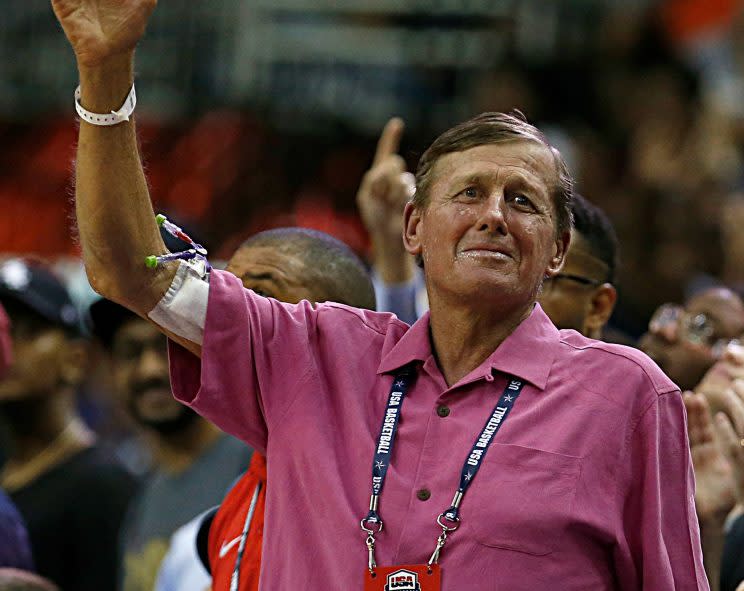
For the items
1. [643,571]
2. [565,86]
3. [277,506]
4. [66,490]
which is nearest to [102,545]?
[66,490]

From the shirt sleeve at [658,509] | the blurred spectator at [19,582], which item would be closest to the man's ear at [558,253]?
the shirt sleeve at [658,509]

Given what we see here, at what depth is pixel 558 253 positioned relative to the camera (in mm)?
3199

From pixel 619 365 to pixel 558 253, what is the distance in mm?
330

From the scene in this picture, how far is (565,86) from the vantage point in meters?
10.0

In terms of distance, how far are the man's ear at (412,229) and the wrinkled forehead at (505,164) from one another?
0.10 m

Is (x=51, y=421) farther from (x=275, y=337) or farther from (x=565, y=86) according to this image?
(x=565, y=86)

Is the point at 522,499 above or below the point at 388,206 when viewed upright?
above

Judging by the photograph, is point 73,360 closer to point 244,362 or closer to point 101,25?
point 244,362

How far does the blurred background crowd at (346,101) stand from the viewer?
930 centimetres

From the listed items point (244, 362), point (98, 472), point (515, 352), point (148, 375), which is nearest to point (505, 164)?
point (515, 352)

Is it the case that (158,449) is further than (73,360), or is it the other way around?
(73,360)

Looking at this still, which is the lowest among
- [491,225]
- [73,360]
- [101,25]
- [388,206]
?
[73,360]

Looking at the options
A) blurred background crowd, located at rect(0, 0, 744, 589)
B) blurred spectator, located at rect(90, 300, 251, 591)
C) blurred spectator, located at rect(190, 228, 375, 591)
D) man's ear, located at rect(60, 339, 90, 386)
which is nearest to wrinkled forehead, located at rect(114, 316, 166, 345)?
blurred spectator, located at rect(90, 300, 251, 591)

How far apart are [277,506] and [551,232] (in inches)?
29.8
